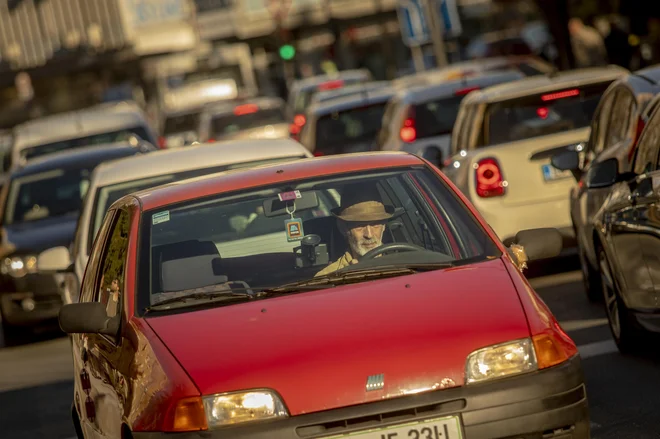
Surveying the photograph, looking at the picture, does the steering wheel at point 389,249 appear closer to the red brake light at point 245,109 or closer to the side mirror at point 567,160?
the side mirror at point 567,160

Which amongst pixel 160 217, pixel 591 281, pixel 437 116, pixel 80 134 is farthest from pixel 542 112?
pixel 80 134

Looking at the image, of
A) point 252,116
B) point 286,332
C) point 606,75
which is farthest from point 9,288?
point 252,116

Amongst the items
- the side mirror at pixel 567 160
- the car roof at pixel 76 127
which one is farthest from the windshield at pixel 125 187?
the car roof at pixel 76 127

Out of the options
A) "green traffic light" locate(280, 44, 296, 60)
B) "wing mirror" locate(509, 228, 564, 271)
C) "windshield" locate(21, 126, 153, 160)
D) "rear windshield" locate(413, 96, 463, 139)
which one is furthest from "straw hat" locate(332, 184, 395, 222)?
"green traffic light" locate(280, 44, 296, 60)

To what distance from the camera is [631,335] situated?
10.0 metres

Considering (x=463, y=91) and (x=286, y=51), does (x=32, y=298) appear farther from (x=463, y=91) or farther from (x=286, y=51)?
(x=286, y=51)

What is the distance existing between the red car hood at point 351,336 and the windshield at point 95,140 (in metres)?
15.8

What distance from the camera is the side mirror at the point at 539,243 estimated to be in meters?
7.41

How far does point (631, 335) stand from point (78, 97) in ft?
327

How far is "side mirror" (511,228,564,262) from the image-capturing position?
24.3 feet

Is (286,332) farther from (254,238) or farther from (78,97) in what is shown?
(78,97)

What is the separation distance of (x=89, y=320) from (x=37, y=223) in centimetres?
1011

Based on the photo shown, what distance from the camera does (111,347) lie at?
700 cm

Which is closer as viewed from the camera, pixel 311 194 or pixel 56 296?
pixel 311 194
